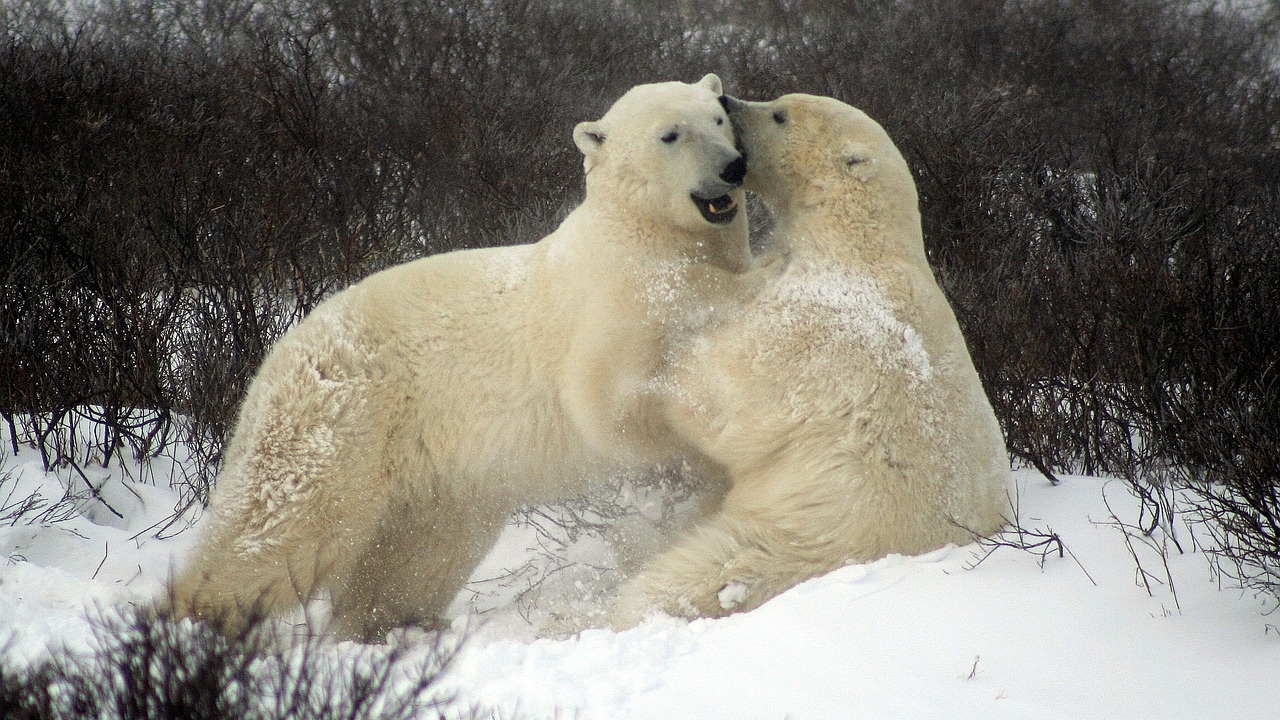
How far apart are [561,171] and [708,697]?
238 inches

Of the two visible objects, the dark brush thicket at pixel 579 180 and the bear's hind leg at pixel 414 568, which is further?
the dark brush thicket at pixel 579 180

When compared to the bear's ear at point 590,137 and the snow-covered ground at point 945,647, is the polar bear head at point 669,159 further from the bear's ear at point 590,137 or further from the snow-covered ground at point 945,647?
the snow-covered ground at point 945,647

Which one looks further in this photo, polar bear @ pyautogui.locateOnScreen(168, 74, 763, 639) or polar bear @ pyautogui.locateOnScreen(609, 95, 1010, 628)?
polar bear @ pyautogui.locateOnScreen(168, 74, 763, 639)

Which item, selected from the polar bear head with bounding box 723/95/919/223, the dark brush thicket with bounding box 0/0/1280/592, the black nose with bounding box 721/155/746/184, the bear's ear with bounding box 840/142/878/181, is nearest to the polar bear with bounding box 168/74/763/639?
the black nose with bounding box 721/155/746/184

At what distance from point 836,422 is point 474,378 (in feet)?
3.35

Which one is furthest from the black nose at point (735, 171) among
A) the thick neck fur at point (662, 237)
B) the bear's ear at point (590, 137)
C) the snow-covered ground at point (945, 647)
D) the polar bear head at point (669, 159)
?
the snow-covered ground at point (945, 647)

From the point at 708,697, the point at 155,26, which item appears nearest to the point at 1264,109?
the point at 708,697

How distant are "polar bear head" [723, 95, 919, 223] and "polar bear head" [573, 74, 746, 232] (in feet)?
0.35

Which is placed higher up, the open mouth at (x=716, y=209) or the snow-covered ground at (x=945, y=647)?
the open mouth at (x=716, y=209)

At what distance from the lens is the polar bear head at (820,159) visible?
2988mm

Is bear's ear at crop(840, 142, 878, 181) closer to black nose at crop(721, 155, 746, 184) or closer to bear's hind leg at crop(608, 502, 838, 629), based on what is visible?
black nose at crop(721, 155, 746, 184)

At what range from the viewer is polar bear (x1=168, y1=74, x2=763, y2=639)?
287 cm

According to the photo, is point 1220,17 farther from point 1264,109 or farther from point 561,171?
point 561,171

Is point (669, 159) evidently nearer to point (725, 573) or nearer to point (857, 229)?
point (857, 229)
